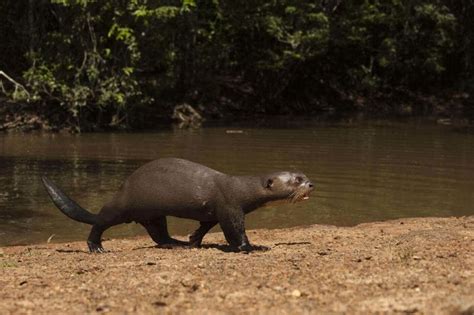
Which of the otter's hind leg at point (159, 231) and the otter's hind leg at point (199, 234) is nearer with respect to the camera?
the otter's hind leg at point (199, 234)

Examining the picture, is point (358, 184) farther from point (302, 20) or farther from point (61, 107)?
point (302, 20)

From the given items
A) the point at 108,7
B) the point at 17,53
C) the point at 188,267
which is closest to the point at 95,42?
the point at 108,7

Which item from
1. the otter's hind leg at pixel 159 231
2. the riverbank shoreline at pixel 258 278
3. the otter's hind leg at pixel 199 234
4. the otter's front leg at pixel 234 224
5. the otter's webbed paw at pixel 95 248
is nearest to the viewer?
the riverbank shoreline at pixel 258 278

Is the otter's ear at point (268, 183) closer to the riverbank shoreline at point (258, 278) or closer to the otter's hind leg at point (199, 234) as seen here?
the riverbank shoreline at point (258, 278)

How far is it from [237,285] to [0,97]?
917 inches

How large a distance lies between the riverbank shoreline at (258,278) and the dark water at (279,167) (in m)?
2.83

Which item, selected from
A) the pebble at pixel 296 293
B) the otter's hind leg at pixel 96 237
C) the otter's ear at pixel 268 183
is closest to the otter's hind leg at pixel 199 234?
the otter's ear at pixel 268 183

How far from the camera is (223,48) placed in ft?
102

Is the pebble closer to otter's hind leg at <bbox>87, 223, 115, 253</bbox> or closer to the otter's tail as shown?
otter's hind leg at <bbox>87, 223, 115, 253</bbox>

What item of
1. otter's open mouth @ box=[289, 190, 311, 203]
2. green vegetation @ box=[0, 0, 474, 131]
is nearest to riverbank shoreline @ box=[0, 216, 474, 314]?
otter's open mouth @ box=[289, 190, 311, 203]

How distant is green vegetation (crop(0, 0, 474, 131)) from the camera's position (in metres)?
25.1

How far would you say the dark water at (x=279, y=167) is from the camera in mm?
11391

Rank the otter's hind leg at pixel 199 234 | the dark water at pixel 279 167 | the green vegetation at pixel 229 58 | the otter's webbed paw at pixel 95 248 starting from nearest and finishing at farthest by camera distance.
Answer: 1. the otter's webbed paw at pixel 95 248
2. the otter's hind leg at pixel 199 234
3. the dark water at pixel 279 167
4. the green vegetation at pixel 229 58

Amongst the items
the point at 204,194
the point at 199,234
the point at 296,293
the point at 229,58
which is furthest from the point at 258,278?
the point at 229,58
